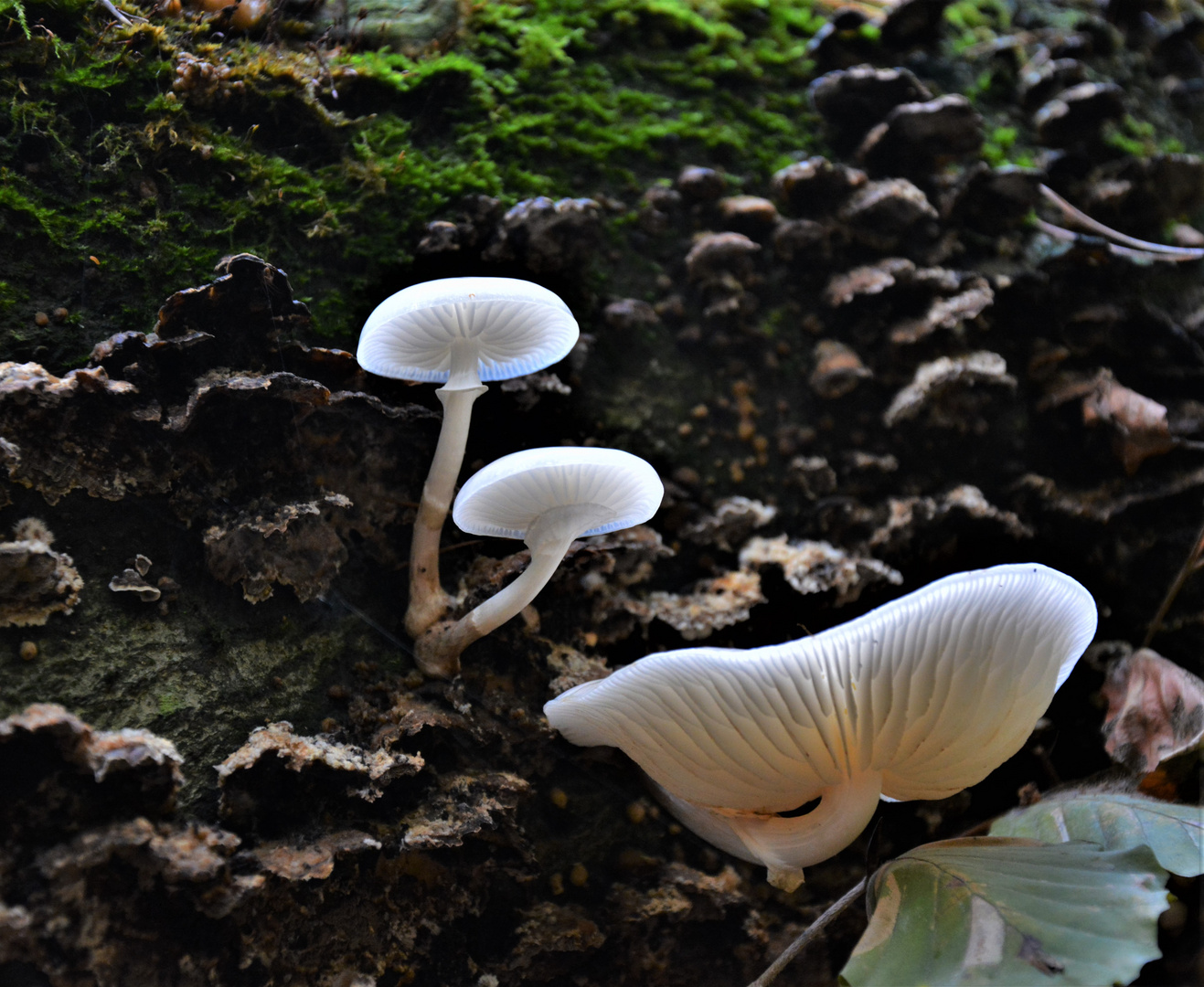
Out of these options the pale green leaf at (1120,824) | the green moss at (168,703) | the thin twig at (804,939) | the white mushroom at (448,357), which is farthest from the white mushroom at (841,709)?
the green moss at (168,703)

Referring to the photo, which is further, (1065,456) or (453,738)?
(1065,456)

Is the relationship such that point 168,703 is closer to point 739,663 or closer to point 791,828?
point 739,663

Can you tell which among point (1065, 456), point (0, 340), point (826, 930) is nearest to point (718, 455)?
point (1065, 456)

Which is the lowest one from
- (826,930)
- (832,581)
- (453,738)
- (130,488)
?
(826,930)

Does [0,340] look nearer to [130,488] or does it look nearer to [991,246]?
[130,488]

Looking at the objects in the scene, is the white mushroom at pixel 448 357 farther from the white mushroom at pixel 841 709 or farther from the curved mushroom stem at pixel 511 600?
the white mushroom at pixel 841 709

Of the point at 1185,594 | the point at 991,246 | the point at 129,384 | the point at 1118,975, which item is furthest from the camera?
the point at 991,246

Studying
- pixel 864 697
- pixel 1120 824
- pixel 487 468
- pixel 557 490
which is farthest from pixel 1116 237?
pixel 487 468

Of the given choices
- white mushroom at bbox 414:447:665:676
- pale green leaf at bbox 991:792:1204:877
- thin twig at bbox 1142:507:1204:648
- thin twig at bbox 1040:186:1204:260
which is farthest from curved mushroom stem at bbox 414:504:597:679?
thin twig at bbox 1040:186:1204:260
